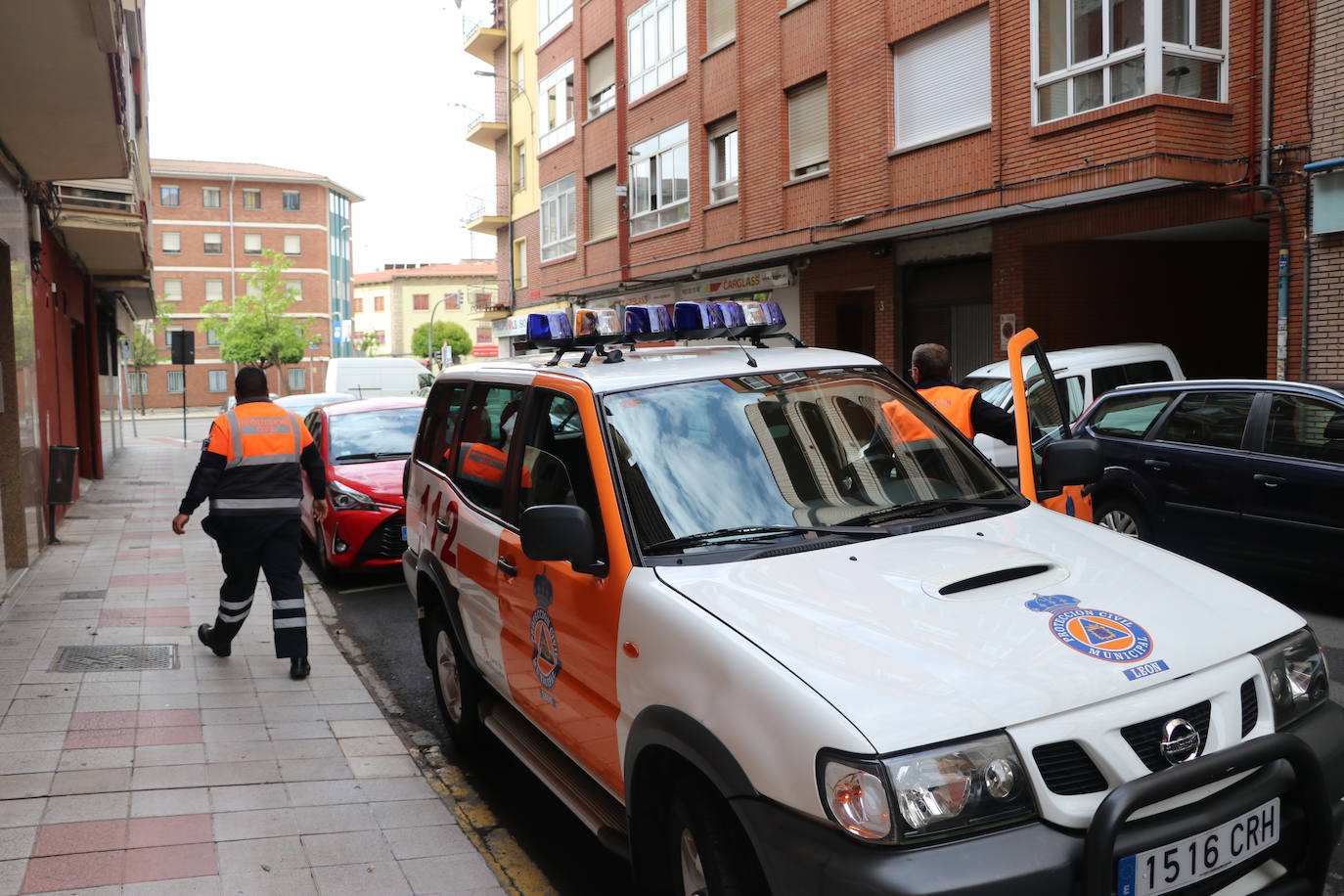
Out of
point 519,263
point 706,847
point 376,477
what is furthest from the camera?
point 519,263

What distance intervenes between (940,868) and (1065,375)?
10583mm

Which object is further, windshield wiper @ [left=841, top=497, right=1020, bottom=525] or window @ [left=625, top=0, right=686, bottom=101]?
window @ [left=625, top=0, right=686, bottom=101]

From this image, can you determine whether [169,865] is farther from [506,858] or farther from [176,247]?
[176,247]

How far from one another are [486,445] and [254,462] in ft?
7.01

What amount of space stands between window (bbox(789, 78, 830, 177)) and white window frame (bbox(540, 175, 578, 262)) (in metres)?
11.4

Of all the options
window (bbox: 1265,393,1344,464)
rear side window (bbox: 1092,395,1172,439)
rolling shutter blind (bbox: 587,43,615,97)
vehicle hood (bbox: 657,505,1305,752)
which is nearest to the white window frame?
rolling shutter blind (bbox: 587,43,615,97)

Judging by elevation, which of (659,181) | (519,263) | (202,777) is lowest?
(202,777)

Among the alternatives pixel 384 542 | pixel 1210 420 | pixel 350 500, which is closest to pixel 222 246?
pixel 350 500

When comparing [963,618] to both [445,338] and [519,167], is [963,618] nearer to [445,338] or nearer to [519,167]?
[519,167]

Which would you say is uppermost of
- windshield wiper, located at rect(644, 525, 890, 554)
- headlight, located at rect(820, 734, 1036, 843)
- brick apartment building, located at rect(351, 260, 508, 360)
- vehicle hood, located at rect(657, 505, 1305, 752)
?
brick apartment building, located at rect(351, 260, 508, 360)

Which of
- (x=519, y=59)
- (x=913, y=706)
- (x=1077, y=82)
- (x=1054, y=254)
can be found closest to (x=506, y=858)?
(x=913, y=706)

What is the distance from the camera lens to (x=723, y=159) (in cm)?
2447

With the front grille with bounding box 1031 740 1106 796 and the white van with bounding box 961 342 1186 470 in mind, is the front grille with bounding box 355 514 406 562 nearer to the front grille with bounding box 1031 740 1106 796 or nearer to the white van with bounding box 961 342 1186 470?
the white van with bounding box 961 342 1186 470

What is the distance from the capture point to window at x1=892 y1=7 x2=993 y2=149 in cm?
1689
